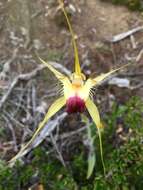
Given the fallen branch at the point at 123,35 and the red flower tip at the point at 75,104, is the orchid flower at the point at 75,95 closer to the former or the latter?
the red flower tip at the point at 75,104

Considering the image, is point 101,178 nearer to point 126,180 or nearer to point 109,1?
point 126,180

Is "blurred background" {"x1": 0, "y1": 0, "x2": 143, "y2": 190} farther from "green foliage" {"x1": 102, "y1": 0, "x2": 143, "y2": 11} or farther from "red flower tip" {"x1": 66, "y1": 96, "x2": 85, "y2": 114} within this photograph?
"red flower tip" {"x1": 66, "y1": 96, "x2": 85, "y2": 114}

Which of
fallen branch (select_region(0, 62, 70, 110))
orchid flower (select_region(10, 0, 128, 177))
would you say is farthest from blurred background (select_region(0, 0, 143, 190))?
orchid flower (select_region(10, 0, 128, 177))

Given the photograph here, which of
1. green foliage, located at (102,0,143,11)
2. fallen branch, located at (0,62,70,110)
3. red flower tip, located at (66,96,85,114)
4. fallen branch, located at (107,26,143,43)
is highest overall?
red flower tip, located at (66,96,85,114)

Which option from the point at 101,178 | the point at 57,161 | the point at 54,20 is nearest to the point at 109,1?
the point at 54,20

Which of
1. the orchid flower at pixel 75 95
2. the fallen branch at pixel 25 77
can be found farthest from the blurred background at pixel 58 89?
the orchid flower at pixel 75 95

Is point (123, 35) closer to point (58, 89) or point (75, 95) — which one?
point (58, 89)

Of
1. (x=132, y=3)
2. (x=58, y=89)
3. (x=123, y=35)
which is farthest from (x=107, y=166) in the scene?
(x=132, y=3)
